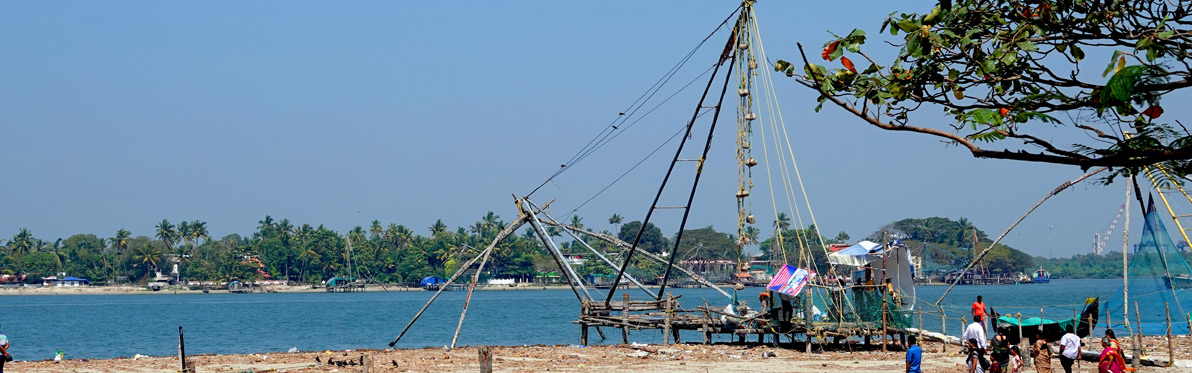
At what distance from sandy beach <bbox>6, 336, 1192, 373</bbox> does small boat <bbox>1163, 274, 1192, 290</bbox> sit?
1515 millimetres

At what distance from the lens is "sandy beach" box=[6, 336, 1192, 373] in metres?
25.3

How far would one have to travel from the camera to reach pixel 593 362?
27391 millimetres

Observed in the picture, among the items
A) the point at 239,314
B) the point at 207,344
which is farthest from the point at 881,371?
the point at 239,314

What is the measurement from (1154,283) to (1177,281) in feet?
1.73

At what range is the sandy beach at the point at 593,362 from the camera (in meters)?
25.3

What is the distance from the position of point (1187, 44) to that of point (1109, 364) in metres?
9.80

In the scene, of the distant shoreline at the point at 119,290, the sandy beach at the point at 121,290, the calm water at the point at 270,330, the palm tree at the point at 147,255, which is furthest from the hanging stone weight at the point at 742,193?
the palm tree at the point at 147,255

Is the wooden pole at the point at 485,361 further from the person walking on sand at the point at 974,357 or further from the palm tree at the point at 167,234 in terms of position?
the palm tree at the point at 167,234

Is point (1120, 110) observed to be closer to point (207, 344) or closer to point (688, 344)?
point (688, 344)

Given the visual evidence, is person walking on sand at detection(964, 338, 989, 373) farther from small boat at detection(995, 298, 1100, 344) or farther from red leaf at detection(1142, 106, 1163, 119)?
small boat at detection(995, 298, 1100, 344)

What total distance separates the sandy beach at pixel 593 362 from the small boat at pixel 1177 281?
1515 millimetres

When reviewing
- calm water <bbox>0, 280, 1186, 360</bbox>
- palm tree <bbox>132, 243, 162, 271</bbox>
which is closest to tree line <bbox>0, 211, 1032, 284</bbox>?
palm tree <bbox>132, 243, 162, 271</bbox>

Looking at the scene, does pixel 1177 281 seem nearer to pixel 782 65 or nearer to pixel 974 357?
pixel 974 357

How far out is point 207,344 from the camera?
55.5m
